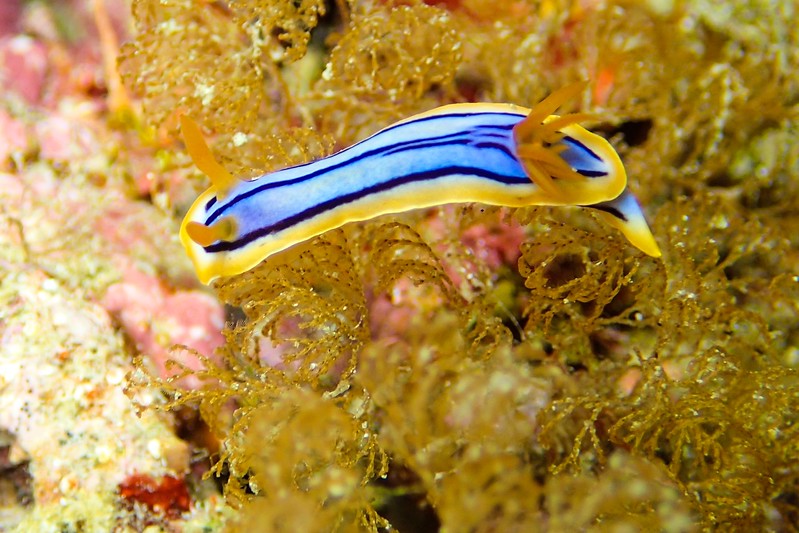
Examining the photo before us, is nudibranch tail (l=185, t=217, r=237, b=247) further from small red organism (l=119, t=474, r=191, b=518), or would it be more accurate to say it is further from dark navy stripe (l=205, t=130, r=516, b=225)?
small red organism (l=119, t=474, r=191, b=518)

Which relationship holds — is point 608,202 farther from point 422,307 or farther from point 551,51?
point 551,51

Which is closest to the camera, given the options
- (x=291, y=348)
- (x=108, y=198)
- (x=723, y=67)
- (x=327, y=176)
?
(x=327, y=176)

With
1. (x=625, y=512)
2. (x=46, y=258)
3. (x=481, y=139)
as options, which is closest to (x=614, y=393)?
(x=625, y=512)

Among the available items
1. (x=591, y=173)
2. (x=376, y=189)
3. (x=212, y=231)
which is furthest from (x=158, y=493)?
(x=591, y=173)

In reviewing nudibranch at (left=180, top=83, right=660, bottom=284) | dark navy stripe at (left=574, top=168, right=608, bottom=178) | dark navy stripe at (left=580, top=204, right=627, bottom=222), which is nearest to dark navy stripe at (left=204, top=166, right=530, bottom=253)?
nudibranch at (left=180, top=83, right=660, bottom=284)

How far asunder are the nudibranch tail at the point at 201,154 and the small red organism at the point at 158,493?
1292mm

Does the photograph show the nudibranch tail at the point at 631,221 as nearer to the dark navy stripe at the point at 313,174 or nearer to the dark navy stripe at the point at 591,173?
the dark navy stripe at the point at 591,173

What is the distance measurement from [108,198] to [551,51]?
3.14 m

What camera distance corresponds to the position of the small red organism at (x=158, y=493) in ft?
8.37

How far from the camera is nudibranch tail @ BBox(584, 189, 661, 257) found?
2.52 m

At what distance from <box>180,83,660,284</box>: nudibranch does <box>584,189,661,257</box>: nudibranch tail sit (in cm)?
12

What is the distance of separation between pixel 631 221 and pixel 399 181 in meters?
1.02

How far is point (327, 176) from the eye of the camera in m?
2.37

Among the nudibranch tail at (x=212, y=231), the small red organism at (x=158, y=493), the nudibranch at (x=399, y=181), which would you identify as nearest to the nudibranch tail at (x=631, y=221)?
the nudibranch at (x=399, y=181)
